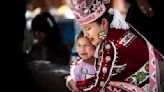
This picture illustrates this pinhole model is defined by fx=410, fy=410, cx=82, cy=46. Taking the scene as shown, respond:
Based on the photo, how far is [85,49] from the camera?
1.82 m

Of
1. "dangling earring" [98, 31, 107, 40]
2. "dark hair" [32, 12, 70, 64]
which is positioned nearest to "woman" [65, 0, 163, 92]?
"dangling earring" [98, 31, 107, 40]

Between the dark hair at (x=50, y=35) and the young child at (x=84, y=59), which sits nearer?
the young child at (x=84, y=59)

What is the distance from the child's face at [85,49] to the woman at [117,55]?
0.02 meters

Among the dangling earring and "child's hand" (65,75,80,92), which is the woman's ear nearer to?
the dangling earring

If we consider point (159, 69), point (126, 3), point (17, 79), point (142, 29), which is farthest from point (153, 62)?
point (17, 79)

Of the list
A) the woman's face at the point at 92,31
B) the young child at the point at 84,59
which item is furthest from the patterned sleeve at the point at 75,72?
the woman's face at the point at 92,31

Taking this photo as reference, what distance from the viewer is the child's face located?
5.91 ft

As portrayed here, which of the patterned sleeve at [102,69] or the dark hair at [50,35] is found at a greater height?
the dark hair at [50,35]

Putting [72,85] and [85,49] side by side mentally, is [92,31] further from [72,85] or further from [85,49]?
[72,85]

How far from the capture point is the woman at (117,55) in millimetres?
1780

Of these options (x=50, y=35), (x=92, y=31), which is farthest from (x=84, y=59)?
(x=50, y=35)

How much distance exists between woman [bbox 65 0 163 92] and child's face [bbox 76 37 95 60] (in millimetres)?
20

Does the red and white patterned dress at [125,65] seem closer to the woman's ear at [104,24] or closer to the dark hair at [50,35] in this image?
the woman's ear at [104,24]

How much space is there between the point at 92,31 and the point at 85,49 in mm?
91
